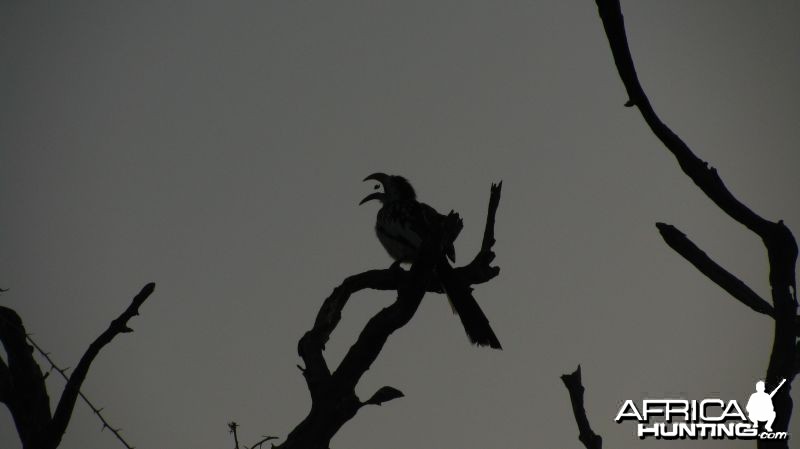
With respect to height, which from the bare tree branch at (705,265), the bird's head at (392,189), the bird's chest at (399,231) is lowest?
the bare tree branch at (705,265)

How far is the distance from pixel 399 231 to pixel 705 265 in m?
4.57

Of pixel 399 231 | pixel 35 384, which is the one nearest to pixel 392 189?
pixel 399 231

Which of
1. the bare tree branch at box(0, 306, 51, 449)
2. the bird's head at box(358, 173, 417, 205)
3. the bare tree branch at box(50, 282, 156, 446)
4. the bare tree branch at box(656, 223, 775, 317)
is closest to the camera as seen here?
the bare tree branch at box(656, 223, 775, 317)

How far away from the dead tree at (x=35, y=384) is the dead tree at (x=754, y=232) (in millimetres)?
1859

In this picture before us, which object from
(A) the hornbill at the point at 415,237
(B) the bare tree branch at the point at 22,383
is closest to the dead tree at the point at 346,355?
(A) the hornbill at the point at 415,237

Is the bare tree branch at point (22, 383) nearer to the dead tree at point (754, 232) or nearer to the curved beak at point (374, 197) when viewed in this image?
the dead tree at point (754, 232)

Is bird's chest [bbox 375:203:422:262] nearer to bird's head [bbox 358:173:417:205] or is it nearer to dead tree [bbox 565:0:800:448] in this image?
bird's head [bbox 358:173:417:205]

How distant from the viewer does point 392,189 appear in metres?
7.99

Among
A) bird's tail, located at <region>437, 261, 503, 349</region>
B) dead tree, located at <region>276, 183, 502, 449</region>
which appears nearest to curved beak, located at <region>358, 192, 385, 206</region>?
bird's tail, located at <region>437, 261, 503, 349</region>

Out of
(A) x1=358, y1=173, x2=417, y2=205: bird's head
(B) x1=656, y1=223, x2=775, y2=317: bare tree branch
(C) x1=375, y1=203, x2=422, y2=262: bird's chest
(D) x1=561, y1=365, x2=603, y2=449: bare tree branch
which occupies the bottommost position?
(D) x1=561, y1=365, x2=603, y2=449: bare tree branch

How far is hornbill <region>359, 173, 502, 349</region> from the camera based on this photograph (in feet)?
17.2

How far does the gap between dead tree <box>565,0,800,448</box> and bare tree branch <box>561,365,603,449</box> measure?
0.68 meters

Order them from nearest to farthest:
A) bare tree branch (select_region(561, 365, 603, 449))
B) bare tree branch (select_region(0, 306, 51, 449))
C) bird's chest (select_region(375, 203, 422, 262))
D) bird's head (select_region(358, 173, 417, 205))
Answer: bare tree branch (select_region(561, 365, 603, 449)), bare tree branch (select_region(0, 306, 51, 449)), bird's chest (select_region(375, 203, 422, 262)), bird's head (select_region(358, 173, 417, 205))

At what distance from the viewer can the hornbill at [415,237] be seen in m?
5.25
